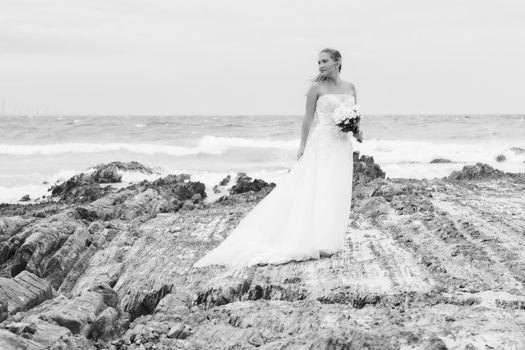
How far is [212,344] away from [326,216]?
301cm

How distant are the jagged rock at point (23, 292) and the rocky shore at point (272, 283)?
0.05 feet

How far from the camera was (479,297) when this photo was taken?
5.12 meters

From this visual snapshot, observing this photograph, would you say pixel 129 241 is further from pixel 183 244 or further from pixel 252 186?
pixel 252 186

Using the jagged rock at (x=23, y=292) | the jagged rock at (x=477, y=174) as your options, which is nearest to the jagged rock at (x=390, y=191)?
the jagged rock at (x=477, y=174)

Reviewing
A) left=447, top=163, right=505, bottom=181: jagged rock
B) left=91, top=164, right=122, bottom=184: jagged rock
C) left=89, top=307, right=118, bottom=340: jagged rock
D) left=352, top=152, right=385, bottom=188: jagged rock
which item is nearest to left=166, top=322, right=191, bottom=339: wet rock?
left=89, top=307, right=118, bottom=340: jagged rock

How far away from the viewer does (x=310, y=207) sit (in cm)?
723

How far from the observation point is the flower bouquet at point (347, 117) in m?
6.93

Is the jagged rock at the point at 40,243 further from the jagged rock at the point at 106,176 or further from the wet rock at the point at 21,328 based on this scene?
the jagged rock at the point at 106,176

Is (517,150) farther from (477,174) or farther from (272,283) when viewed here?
(272,283)
